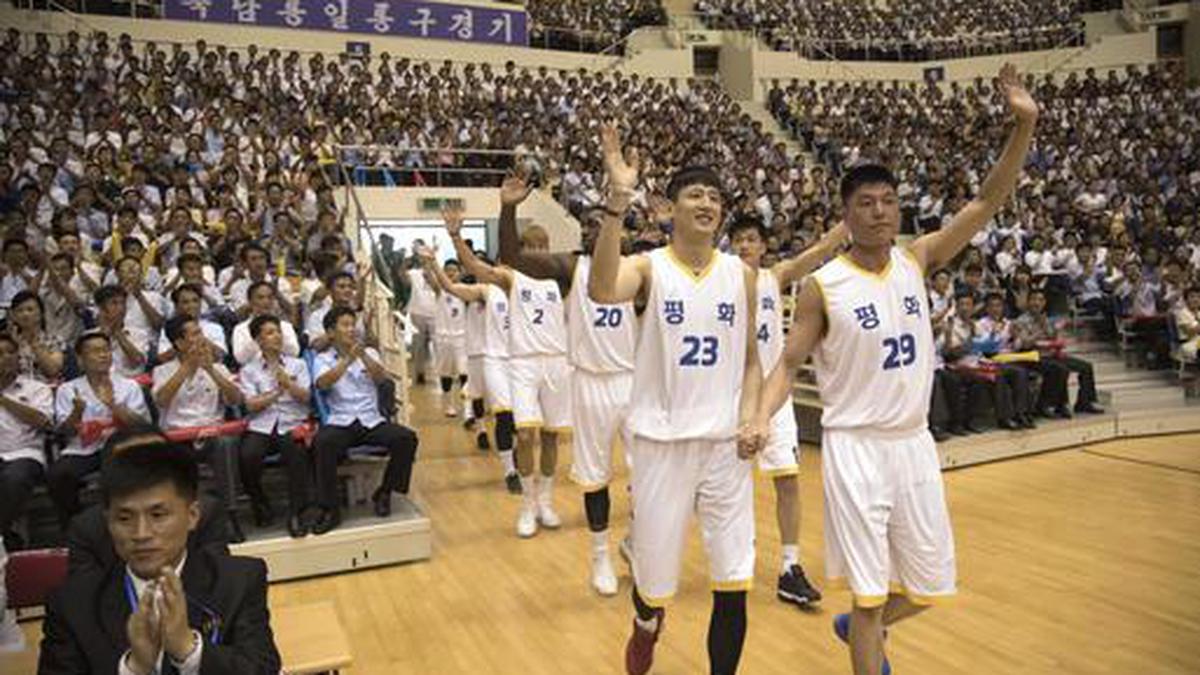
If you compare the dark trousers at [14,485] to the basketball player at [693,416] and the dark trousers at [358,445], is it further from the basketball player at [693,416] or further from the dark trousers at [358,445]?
the basketball player at [693,416]

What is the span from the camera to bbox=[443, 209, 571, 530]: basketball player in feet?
20.3

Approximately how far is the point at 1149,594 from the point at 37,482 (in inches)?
244

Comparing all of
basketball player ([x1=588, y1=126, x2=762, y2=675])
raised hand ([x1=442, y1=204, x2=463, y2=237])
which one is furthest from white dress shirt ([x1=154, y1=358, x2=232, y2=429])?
basketball player ([x1=588, y1=126, x2=762, y2=675])

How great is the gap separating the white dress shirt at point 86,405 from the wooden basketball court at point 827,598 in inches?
40.6

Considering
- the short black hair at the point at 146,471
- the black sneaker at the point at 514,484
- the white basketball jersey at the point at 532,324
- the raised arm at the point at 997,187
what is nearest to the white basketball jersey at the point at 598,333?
the white basketball jersey at the point at 532,324

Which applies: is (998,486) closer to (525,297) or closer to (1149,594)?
(1149,594)

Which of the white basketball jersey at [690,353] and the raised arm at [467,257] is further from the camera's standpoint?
the raised arm at [467,257]

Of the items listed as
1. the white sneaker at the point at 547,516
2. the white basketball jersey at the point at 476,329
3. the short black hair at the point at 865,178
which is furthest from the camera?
the white basketball jersey at the point at 476,329

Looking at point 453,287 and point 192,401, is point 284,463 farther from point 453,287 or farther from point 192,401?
point 453,287

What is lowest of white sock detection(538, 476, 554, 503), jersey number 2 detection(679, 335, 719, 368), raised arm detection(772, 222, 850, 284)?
white sock detection(538, 476, 554, 503)

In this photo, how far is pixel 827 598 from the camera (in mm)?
4797

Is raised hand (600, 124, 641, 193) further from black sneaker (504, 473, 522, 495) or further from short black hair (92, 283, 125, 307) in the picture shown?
black sneaker (504, 473, 522, 495)

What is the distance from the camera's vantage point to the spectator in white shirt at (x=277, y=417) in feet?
17.9

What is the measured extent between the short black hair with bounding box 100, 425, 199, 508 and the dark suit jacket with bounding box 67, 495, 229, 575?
0.34m
